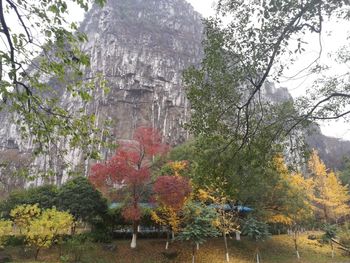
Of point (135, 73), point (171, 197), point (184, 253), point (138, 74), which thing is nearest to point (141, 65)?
point (138, 74)

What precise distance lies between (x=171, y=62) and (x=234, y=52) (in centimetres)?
5764

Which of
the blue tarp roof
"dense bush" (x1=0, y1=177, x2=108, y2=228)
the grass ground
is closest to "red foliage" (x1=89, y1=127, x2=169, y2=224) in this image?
"dense bush" (x1=0, y1=177, x2=108, y2=228)

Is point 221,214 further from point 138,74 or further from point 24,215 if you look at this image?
point 138,74

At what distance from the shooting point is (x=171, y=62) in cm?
6262

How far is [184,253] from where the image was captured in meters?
20.5

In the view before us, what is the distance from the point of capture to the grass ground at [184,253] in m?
19.3

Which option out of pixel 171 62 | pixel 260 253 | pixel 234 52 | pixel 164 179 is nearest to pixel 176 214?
pixel 164 179

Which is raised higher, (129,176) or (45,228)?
(129,176)

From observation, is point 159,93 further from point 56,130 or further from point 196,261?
point 56,130

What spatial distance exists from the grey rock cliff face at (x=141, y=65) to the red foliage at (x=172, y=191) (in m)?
35.7

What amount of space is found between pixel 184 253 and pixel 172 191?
14.3 feet

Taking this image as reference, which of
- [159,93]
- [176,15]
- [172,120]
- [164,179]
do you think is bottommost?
[164,179]

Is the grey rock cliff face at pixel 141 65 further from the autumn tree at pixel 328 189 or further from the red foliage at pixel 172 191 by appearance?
the red foliage at pixel 172 191

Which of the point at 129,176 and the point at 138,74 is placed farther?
the point at 138,74
